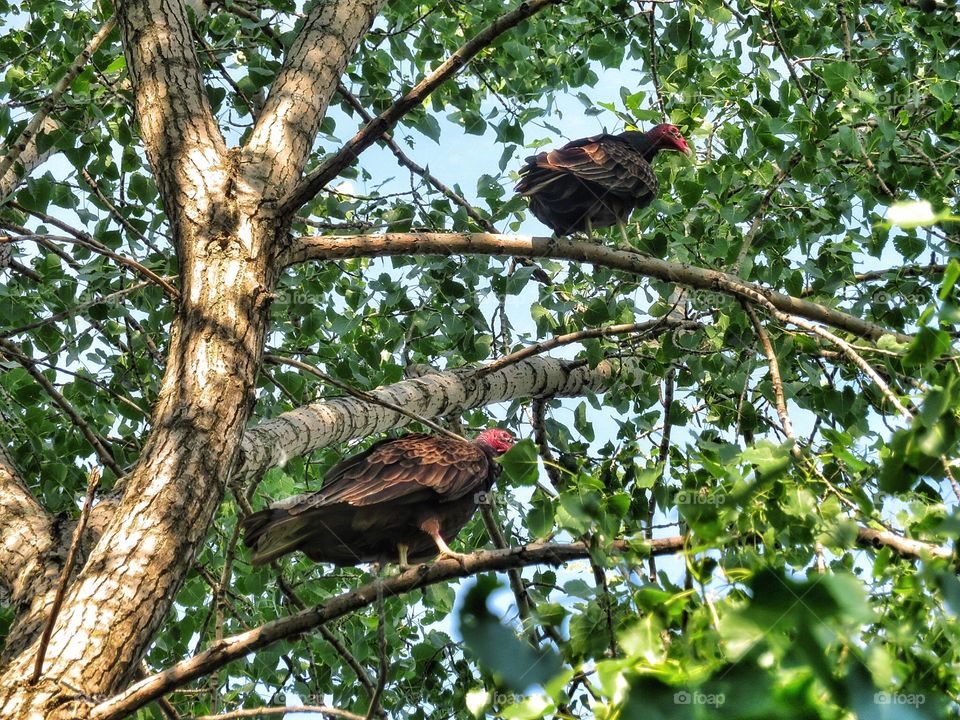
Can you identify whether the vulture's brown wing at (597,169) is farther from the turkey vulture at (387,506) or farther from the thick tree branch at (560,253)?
the turkey vulture at (387,506)

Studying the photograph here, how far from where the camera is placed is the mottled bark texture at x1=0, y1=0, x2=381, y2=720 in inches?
81.7

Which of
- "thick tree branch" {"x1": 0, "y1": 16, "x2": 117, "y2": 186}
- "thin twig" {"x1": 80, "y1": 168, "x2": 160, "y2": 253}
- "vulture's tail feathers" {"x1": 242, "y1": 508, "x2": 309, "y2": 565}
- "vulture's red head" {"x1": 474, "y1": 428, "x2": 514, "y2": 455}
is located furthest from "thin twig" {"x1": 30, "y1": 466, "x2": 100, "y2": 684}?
"vulture's red head" {"x1": 474, "y1": 428, "x2": 514, "y2": 455}

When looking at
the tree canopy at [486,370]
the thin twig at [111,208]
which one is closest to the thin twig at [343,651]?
the tree canopy at [486,370]

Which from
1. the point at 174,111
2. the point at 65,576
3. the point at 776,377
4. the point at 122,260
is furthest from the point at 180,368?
the point at 776,377

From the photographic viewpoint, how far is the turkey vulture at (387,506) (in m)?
3.24

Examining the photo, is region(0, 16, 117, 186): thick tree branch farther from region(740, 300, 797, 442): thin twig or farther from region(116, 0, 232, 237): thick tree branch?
region(740, 300, 797, 442): thin twig

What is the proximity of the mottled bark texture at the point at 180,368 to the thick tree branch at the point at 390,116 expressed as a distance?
163 millimetres

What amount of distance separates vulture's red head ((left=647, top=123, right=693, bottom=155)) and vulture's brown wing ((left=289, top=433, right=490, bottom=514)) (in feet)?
8.38

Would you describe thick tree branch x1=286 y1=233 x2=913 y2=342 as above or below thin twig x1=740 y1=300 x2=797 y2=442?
above

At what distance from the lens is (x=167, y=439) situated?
2.38m

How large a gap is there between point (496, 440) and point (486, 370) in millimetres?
685

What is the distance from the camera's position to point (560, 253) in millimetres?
3209

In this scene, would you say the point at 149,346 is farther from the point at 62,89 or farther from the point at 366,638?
the point at 366,638

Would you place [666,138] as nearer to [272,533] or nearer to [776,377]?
[776,377]
